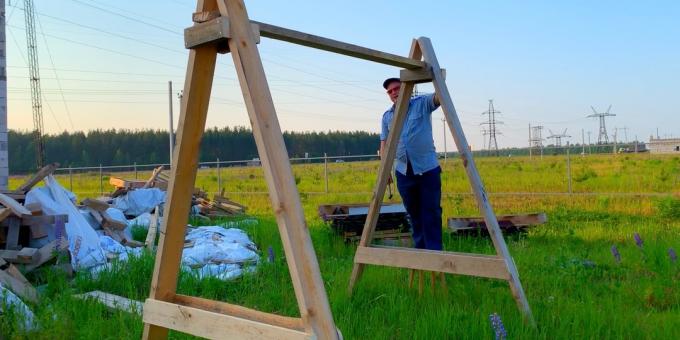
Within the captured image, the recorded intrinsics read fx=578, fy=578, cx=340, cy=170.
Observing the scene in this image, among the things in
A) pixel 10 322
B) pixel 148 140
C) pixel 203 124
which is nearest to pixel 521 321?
pixel 203 124

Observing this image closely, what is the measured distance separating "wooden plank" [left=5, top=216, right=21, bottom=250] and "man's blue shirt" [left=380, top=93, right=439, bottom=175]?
12.9ft

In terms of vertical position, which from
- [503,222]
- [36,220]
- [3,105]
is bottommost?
[503,222]

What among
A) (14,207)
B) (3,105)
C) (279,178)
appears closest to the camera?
(279,178)

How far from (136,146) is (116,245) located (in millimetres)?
80675

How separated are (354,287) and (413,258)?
643 millimetres

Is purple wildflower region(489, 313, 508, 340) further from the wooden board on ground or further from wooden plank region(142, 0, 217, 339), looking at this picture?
the wooden board on ground

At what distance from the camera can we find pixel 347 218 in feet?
25.9

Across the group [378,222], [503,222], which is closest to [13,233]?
[378,222]

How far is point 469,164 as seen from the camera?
160 inches

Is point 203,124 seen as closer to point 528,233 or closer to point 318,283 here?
point 318,283

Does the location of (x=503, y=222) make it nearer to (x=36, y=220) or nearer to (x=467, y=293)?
(x=467, y=293)

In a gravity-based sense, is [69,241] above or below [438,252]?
below

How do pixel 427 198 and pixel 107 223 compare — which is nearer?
Answer: pixel 427 198

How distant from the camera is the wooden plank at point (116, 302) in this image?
414 centimetres
